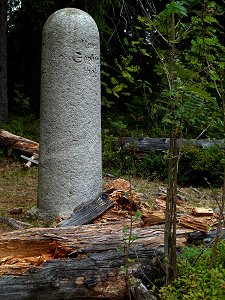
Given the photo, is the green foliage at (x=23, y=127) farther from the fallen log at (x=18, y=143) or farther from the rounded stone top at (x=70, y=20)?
the rounded stone top at (x=70, y=20)

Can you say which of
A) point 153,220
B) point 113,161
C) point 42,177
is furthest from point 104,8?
point 153,220

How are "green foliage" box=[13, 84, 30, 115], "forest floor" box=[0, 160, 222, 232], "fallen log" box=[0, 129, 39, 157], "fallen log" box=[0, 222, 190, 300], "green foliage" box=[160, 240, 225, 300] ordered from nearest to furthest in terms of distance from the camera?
"green foliage" box=[160, 240, 225, 300], "fallen log" box=[0, 222, 190, 300], "forest floor" box=[0, 160, 222, 232], "fallen log" box=[0, 129, 39, 157], "green foliage" box=[13, 84, 30, 115]

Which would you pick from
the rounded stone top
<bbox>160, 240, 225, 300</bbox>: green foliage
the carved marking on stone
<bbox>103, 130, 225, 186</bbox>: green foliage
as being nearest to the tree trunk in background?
<bbox>103, 130, 225, 186</bbox>: green foliage

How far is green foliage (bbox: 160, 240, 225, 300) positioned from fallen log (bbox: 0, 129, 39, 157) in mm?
6969

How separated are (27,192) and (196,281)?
496 cm

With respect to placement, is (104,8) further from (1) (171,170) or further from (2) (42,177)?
(1) (171,170)

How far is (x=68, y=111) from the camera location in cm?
597

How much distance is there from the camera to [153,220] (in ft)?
14.6

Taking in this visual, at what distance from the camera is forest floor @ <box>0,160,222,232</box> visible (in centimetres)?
646

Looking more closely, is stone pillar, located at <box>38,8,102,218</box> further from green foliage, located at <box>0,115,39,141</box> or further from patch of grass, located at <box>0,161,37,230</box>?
green foliage, located at <box>0,115,39,141</box>

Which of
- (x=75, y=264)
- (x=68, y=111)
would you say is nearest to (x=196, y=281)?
(x=75, y=264)

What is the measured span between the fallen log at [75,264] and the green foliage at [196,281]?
0.58 feet

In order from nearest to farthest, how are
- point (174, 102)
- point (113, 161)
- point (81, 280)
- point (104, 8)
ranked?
1. point (174, 102)
2. point (81, 280)
3. point (113, 161)
4. point (104, 8)

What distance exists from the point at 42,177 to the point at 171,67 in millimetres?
3463
